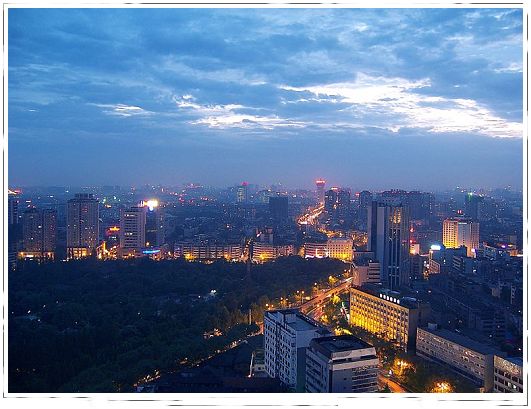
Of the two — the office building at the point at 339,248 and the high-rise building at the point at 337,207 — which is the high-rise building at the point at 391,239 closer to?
the high-rise building at the point at 337,207

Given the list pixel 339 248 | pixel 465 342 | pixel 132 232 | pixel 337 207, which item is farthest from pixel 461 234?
pixel 132 232

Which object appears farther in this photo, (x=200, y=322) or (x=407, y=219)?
(x=407, y=219)

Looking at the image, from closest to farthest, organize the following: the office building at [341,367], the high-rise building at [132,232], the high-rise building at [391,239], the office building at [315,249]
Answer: the office building at [341,367] → the high-rise building at [391,239] → the high-rise building at [132,232] → the office building at [315,249]

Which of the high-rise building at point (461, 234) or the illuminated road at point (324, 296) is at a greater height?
the high-rise building at point (461, 234)

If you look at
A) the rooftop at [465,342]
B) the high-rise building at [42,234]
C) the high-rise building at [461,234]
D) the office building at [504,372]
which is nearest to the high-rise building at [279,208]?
the high-rise building at [461,234]
